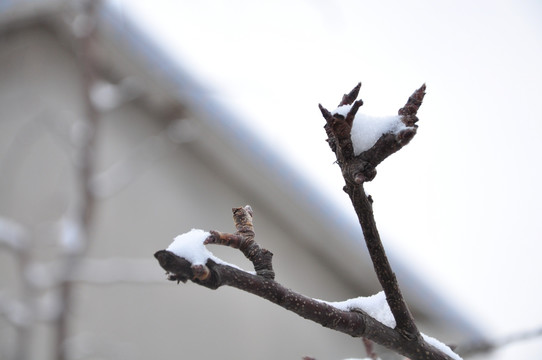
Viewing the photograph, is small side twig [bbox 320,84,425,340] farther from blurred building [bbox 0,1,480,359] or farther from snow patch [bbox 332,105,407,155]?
blurred building [bbox 0,1,480,359]

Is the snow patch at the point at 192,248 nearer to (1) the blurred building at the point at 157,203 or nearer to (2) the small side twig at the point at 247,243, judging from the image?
(2) the small side twig at the point at 247,243

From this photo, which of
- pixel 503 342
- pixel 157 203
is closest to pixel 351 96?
pixel 503 342

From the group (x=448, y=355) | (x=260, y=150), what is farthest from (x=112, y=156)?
(x=448, y=355)

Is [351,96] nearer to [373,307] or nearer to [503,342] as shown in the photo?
[373,307]

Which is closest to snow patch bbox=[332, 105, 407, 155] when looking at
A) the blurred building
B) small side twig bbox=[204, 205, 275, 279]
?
small side twig bbox=[204, 205, 275, 279]

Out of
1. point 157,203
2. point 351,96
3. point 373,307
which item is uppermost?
point 157,203

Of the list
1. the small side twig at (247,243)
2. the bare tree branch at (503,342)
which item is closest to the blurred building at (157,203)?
the bare tree branch at (503,342)

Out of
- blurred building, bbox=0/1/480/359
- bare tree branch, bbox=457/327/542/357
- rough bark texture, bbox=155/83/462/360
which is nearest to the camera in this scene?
rough bark texture, bbox=155/83/462/360

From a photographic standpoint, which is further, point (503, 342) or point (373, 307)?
point (503, 342)
